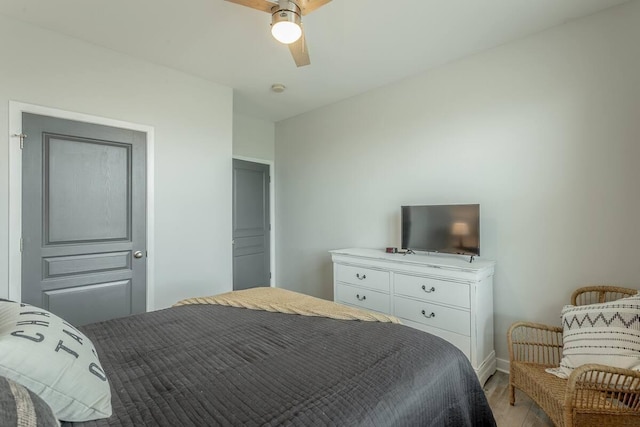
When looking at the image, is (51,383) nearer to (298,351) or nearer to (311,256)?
(298,351)

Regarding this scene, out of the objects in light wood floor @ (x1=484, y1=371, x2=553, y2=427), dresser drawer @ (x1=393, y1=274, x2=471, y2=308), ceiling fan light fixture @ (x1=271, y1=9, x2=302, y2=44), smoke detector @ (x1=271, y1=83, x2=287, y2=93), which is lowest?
light wood floor @ (x1=484, y1=371, x2=553, y2=427)

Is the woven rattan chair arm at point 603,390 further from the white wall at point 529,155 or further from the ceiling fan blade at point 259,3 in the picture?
the ceiling fan blade at point 259,3

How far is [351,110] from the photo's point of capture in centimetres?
368

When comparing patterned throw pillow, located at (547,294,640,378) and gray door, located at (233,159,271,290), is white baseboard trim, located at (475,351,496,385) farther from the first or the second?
gray door, located at (233,159,271,290)

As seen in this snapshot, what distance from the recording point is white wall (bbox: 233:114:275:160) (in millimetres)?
4266

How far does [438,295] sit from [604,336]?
96 cm

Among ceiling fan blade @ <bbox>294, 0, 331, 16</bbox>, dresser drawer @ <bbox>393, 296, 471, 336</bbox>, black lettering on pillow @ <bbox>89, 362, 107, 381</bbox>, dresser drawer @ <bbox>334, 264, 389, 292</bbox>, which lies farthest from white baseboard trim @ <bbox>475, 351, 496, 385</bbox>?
ceiling fan blade @ <bbox>294, 0, 331, 16</bbox>

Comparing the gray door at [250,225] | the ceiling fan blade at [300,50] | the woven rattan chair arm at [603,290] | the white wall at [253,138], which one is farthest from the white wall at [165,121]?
the woven rattan chair arm at [603,290]

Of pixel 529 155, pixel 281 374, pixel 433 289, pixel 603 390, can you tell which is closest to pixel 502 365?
pixel 433 289

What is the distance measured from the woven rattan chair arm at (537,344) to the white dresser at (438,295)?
215 mm

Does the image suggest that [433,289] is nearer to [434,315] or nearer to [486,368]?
[434,315]

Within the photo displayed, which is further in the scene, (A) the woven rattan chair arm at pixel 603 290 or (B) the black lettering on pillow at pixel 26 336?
(A) the woven rattan chair arm at pixel 603 290

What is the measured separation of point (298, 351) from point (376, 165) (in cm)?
251

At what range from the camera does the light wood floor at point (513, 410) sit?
1.88m
